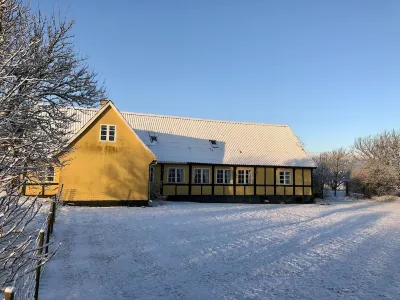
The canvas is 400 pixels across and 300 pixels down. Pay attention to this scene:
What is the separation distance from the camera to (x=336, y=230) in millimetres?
13211

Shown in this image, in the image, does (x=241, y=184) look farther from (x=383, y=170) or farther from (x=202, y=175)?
(x=383, y=170)

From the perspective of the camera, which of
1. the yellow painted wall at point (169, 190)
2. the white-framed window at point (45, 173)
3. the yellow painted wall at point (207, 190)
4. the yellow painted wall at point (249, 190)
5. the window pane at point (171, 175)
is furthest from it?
the yellow painted wall at point (249, 190)

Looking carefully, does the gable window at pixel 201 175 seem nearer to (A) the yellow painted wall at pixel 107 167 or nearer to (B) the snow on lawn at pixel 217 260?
(A) the yellow painted wall at pixel 107 167

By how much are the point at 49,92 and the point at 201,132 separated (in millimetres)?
17726

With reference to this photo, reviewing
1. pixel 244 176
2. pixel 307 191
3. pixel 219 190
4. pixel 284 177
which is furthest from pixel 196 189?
pixel 307 191

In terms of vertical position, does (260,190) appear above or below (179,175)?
below

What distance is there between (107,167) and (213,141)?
10.6 metres

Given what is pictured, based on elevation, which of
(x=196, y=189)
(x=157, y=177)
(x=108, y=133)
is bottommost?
(x=196, y=189)

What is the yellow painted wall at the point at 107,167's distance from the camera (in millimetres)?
17875

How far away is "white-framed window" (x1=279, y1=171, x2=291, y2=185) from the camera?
2655 cm

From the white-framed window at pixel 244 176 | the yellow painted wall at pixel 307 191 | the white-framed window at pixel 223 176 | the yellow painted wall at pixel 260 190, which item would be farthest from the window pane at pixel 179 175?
the yellow painted wall at pixel 307 191

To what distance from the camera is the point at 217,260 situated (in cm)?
825

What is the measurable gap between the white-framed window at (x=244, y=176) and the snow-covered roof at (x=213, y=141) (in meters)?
0.86

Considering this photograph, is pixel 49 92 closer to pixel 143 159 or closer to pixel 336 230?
pixel 143 159
